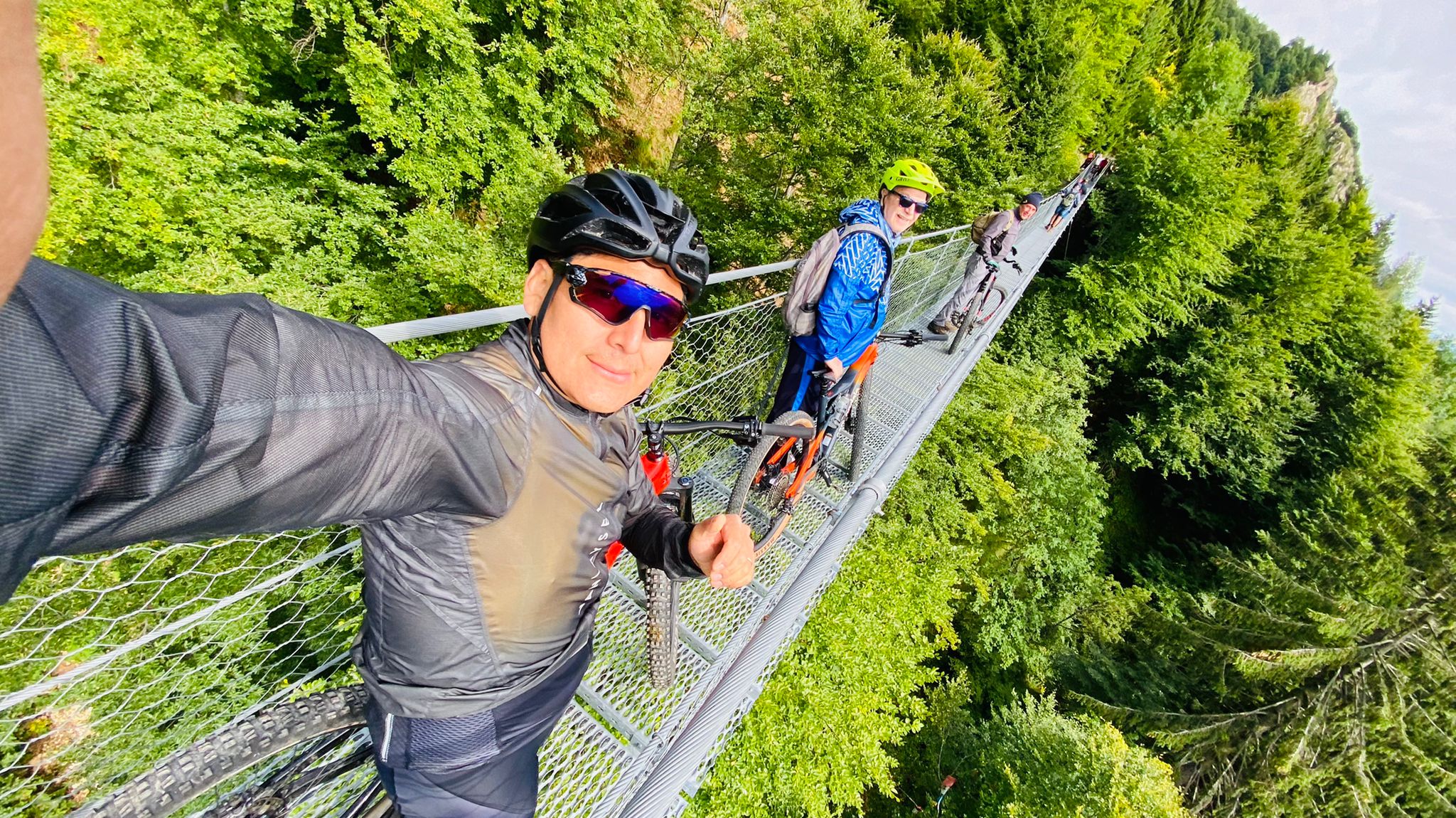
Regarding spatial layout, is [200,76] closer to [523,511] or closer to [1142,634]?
[523,511]

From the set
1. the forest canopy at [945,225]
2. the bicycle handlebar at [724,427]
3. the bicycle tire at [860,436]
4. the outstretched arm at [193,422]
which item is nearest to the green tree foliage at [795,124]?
the forest canopy at [945,225]

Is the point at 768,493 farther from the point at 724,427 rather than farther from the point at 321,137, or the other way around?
the point at 321,137

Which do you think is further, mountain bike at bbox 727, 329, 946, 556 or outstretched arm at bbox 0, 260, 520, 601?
mountain bike at bbox 727, 329, 946, 556

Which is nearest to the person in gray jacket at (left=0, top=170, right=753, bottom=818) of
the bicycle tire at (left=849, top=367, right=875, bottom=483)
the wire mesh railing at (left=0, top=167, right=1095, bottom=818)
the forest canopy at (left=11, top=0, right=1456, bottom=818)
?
the wire mesh railing at (left=0, top=167, right=1095, bottom=818)

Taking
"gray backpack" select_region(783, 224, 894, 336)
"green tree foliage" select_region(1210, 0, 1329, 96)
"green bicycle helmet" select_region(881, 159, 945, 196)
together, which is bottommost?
"gray backpack" select_region(783, 224, 894, 336)

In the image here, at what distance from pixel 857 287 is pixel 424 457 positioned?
222cm

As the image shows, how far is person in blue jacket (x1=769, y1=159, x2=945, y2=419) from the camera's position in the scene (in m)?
2.65

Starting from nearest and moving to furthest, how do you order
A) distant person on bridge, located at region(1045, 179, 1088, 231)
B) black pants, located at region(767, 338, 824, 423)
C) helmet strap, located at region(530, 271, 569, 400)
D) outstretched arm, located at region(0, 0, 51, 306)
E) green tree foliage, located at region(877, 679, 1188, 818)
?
outstretched arm, located at region(0, 0, 51, 306), helmet strap, located at region(530, 271, 569, 400), black pants, located at region(767, 338, 824, 423), green tree foliage, located at region(877, 679, 1188, 818), distant person on bridge, located at region(1045, 179, 1088, 231)

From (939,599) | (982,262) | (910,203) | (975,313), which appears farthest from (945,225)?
(910,203)

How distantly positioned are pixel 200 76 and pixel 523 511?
12635 mm

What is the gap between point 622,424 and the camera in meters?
1.41

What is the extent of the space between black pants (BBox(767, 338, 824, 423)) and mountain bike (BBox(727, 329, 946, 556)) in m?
0.06

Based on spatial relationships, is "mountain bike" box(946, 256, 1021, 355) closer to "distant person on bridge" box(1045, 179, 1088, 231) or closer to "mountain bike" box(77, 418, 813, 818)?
"mountain bike" box(77, 418, 813, 818)

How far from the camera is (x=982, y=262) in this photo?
243 inches
